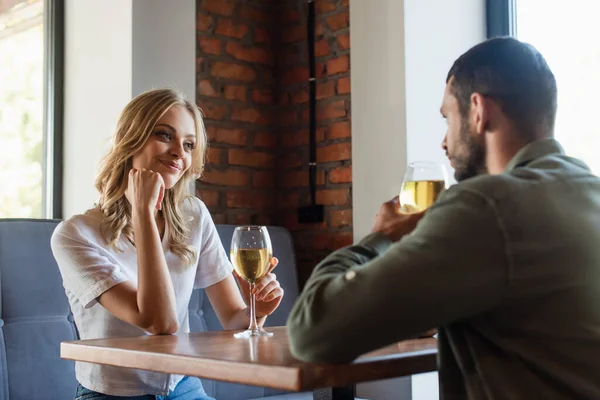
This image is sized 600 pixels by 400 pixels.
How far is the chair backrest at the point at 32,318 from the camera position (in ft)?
7.91

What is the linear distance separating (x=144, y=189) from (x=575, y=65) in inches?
66.2

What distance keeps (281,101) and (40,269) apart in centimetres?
154

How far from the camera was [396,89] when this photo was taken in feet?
9.52

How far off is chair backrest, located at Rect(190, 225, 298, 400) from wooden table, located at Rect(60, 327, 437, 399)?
1.13 metres

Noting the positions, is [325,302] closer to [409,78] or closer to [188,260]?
[188,260]

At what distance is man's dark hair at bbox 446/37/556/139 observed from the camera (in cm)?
130

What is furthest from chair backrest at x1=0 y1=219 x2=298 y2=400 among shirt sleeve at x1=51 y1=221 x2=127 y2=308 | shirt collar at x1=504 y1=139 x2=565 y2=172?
shirt collar at x1=504 y1=139 x2=565 y2=172

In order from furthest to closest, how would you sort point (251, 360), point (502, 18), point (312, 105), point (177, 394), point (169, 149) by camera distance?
point (312, 105)
point (502, 18)
point (169, 149)
point (177, 394)
point (251, 360)

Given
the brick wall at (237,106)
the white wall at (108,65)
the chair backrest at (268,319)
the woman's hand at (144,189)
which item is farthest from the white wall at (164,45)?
the woman's hand at (144,189)

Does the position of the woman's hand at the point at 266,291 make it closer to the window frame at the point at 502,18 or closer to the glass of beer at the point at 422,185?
the glass of beer at the point at 422,185

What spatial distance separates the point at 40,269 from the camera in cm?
255

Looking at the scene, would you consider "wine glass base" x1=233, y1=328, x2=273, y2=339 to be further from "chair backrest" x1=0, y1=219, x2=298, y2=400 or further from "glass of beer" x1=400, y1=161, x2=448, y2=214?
"chair backrest" x1=0, y1=219, x2=298, y2=400

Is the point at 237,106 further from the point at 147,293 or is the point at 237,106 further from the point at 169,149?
the point at 147,293

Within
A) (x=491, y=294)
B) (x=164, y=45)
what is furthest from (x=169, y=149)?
(x=491, y=294)
